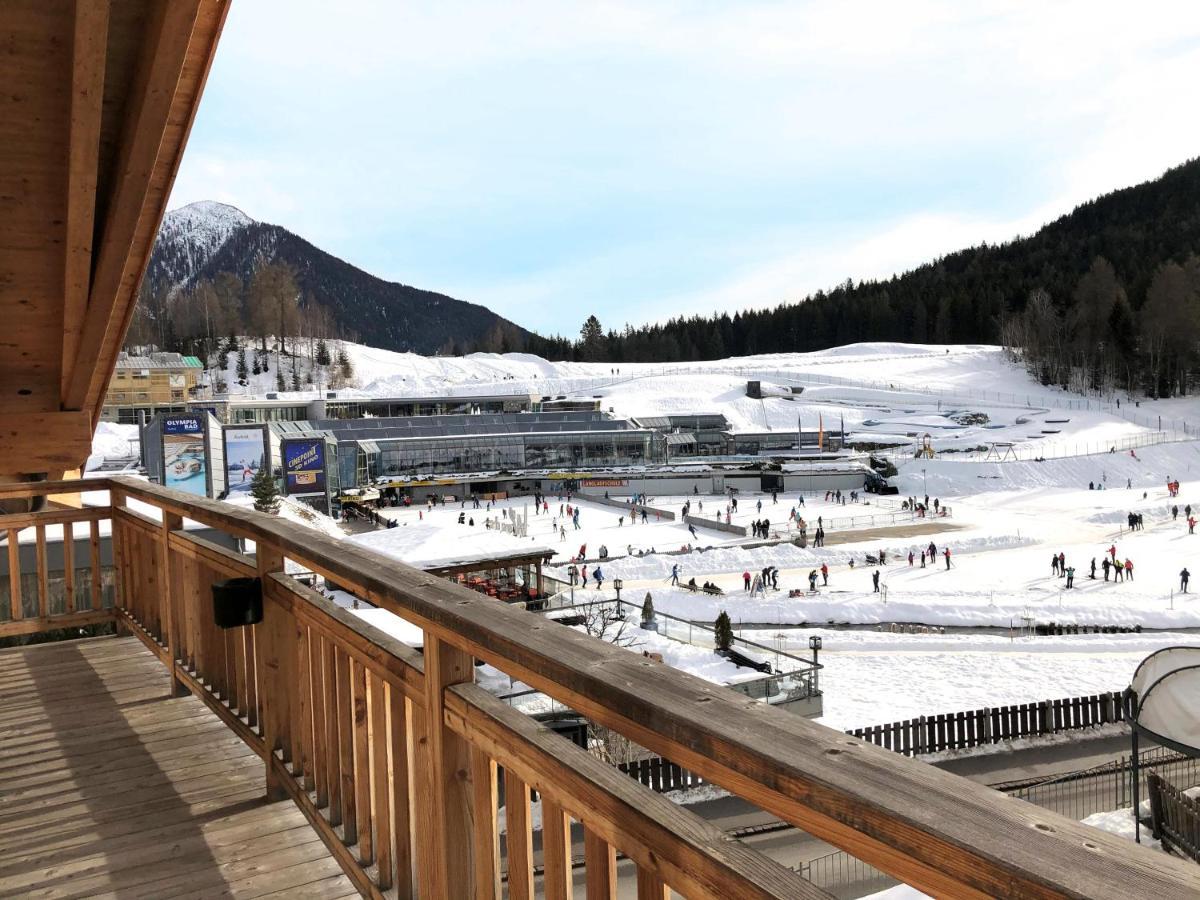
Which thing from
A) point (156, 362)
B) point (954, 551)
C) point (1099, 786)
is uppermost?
point (156, 362)

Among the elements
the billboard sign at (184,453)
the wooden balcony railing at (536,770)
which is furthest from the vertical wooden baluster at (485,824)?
the billboard sign at (184,453)

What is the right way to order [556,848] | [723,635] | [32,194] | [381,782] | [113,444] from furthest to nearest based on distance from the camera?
[113,444], [723,635], [32,194], [381,782], [556,848]

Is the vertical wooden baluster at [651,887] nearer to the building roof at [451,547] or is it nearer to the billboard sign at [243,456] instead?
the building roof at [451,547]

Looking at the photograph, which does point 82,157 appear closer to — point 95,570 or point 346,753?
point 346,753

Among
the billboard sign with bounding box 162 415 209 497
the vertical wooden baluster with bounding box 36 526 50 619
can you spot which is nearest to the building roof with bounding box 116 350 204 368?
the billboard sign with bounding box 162 415 209 497

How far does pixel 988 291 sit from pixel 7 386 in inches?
4834

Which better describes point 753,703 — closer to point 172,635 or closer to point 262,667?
point 262,667

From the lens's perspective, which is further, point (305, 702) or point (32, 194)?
point (32, 194)

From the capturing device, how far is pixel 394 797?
7.45 feet

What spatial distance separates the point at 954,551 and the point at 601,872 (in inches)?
1265

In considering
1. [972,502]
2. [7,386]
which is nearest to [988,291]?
[972,502]

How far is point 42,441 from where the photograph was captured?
223 inches

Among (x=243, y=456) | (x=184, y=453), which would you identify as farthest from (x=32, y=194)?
(x=243, y=456)

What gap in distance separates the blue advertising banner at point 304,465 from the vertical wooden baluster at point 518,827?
38.7 meters
